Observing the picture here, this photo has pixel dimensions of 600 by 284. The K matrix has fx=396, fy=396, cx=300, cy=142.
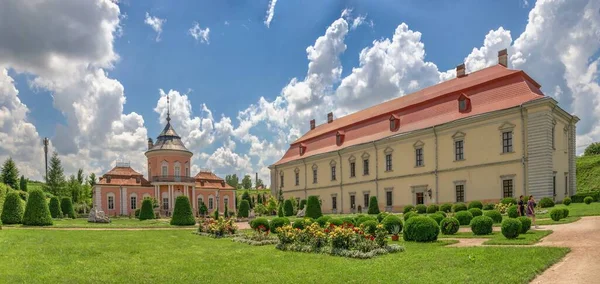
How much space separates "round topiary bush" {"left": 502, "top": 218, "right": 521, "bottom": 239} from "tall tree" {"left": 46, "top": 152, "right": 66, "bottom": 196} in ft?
181

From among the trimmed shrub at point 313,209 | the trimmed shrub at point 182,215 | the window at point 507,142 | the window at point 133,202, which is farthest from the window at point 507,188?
the window at point 133,202

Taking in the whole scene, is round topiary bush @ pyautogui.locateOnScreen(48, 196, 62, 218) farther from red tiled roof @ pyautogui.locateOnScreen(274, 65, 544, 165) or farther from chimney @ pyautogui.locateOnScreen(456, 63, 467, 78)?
chimney @ pyautogui.locateOnScreen(456, 63, 467, 78)

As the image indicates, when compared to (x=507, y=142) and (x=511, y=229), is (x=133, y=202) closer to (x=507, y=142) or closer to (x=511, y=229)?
(x=507, y=142)

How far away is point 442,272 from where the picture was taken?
336 inches

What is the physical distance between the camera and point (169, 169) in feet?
165

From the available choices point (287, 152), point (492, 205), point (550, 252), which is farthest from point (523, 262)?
point (287, 152)

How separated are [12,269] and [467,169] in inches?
1109

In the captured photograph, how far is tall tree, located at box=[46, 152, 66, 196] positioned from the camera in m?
53.0

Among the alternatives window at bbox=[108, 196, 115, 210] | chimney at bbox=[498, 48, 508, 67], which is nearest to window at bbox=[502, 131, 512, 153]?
chimney at bbox=[498, 48, 508, 67]

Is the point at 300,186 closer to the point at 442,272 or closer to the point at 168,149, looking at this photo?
the point at 168,149

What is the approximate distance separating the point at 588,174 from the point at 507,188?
1441 cm

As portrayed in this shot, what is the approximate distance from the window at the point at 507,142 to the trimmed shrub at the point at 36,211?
96.3 feet

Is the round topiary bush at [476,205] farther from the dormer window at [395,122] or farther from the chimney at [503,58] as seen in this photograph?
the chimney at [503,58]

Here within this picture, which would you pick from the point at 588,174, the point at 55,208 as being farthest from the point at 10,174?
the point at 588,174
